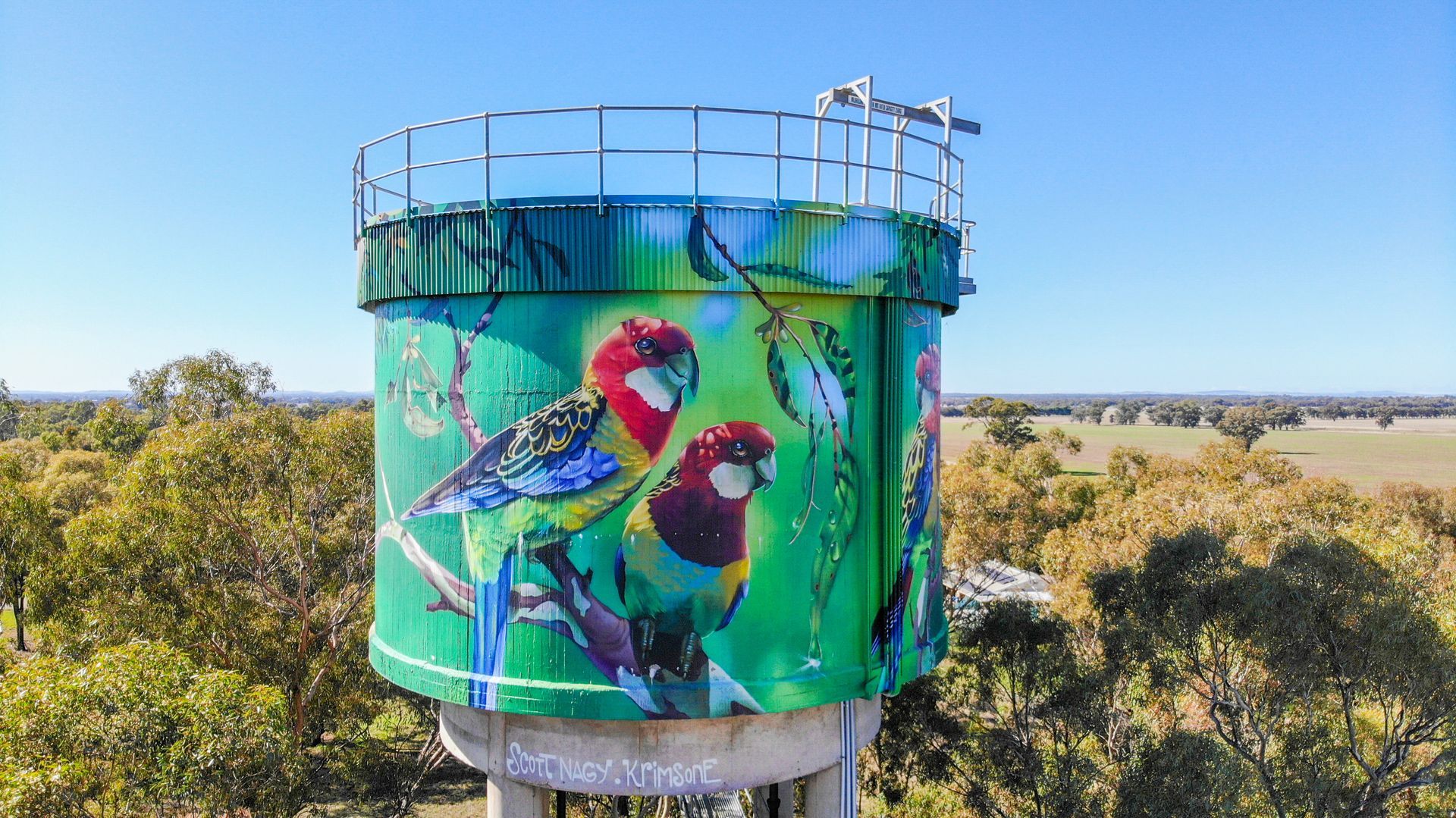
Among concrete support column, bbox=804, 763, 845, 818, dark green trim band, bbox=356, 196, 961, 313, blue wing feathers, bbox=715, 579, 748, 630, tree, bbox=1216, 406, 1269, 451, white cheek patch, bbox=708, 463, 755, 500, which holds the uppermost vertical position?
dark green trim band, bbox=356, 196, 961, 313

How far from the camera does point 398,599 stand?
12133 millimetres

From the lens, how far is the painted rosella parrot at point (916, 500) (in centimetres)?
1183

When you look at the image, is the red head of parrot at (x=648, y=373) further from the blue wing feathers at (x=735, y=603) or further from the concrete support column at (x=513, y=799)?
the concrete support column at (x=513, y=799)

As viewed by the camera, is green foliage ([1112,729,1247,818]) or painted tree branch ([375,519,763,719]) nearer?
painted tree branch ([375,519,763,719])

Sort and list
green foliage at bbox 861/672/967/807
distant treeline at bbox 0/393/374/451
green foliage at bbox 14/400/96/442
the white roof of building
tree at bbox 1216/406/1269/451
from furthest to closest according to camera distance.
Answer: tree at bbox 1216/406/1269/451 → green foliage at bbox 14/400/96/442 → distant treeline at bbox 0/393/374/451 → the white roof of building → green foliage at bbox 861/672/967/807

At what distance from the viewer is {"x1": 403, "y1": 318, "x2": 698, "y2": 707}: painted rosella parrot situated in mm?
10617

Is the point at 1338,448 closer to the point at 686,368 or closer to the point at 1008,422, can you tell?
the point at 1008,422

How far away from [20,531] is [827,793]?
22822mm

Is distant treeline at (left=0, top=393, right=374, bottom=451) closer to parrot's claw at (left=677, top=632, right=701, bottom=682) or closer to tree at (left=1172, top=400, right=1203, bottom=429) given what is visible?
parrot's claw at (left=677, top=632, right=701, bottom=682)

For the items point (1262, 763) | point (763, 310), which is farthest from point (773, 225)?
point (1262, 763)

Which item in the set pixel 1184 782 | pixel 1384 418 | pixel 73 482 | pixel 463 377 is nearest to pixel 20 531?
pixel 73 482

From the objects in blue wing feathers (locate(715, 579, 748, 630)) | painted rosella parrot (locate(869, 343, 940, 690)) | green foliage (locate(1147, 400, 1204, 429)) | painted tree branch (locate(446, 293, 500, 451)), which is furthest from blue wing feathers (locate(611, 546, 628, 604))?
green foliage (locate(1147, 400, 1204, 429))

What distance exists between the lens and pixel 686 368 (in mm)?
10734

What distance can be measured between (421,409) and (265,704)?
4.59 metres
